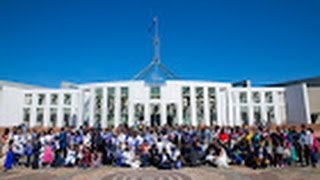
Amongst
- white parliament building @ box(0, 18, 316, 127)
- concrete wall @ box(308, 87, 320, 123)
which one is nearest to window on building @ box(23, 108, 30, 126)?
white parliament building @ box(0, 18, 316, 127)

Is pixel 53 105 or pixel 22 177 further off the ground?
pixel 53 105

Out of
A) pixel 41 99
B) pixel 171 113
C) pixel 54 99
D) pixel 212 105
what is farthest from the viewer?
pixel 41 99

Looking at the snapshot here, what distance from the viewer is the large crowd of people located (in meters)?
10.7

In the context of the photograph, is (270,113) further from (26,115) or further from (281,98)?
(26,115)

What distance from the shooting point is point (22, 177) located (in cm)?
891

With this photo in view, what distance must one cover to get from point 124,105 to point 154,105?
179 inches

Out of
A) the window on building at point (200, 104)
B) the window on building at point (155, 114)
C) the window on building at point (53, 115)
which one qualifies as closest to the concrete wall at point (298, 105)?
the window on building at point (200, 104)

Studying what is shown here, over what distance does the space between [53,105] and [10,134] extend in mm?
31546

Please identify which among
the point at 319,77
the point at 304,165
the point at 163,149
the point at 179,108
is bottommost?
the point at 304,165

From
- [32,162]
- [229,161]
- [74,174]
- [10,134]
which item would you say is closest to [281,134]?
[229,161]

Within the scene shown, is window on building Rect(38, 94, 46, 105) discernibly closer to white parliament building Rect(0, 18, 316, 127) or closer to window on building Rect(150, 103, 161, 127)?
white parliament building Rect(0, 18, 316, 127)

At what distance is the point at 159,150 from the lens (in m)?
11.3

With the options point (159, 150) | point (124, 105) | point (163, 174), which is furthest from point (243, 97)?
point (163, 174)

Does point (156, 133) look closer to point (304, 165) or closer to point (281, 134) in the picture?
point (281, 134)
